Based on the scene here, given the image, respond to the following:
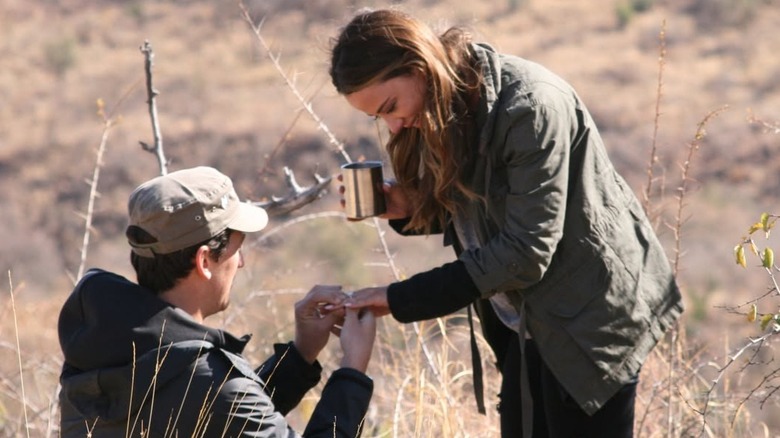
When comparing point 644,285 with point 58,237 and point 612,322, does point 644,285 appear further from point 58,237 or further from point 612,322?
point 58,237

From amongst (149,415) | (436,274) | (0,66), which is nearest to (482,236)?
(436,274)

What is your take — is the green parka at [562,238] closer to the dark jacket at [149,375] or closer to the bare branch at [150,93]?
the dark jacket at [149,375]

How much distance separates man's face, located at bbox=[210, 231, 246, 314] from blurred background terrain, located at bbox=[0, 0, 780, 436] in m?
9.97

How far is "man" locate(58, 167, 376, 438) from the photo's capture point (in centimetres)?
230

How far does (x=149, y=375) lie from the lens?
2.28 m

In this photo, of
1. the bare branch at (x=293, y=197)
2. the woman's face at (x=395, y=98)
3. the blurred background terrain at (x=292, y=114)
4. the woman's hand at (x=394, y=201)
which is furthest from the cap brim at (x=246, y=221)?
the blurred background terrain at (x=292, y=114)

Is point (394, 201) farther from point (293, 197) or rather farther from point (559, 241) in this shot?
point (293, 197)

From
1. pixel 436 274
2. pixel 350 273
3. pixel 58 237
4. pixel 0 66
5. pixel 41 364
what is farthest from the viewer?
pixel 0 66

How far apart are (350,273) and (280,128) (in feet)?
26.1

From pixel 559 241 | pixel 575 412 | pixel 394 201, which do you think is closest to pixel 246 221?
pixel 394 201

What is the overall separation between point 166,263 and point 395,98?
623 mm

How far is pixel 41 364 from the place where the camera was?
4434 millimetres

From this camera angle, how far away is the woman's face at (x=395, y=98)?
8.43ft

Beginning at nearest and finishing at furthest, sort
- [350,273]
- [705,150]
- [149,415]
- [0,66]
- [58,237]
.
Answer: [149,415] → [350,273] → [58,237] → [705,150] → [0,66]
